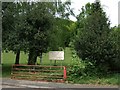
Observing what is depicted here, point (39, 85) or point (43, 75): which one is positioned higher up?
point (43, 75)

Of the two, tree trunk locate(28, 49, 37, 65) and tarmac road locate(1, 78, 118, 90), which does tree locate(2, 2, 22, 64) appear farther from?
tarmac road locate(1, 78, 118, 90)

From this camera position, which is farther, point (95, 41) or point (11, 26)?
point (11, 26)

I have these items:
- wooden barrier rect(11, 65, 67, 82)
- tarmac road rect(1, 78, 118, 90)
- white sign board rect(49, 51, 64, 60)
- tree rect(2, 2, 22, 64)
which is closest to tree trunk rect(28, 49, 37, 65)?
tree rect(2, 2, 22, 64)

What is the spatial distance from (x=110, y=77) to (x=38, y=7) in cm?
672

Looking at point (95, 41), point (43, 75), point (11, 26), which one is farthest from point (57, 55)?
point (11, 26)

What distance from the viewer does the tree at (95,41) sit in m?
14.9

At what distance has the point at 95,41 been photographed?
1511cm

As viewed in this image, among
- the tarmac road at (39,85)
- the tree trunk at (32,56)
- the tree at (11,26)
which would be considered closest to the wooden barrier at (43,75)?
the tarmac road at (39,85)

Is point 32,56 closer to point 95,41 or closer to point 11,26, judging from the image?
point 11,26

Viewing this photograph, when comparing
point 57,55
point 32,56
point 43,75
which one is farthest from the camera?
point 32,56

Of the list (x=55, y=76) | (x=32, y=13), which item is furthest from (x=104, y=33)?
(x=32, y=13)

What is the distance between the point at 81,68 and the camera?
15.8 metres

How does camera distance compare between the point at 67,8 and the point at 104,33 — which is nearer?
the point at 104,33

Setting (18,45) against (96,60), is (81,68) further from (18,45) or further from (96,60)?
(18,45)
